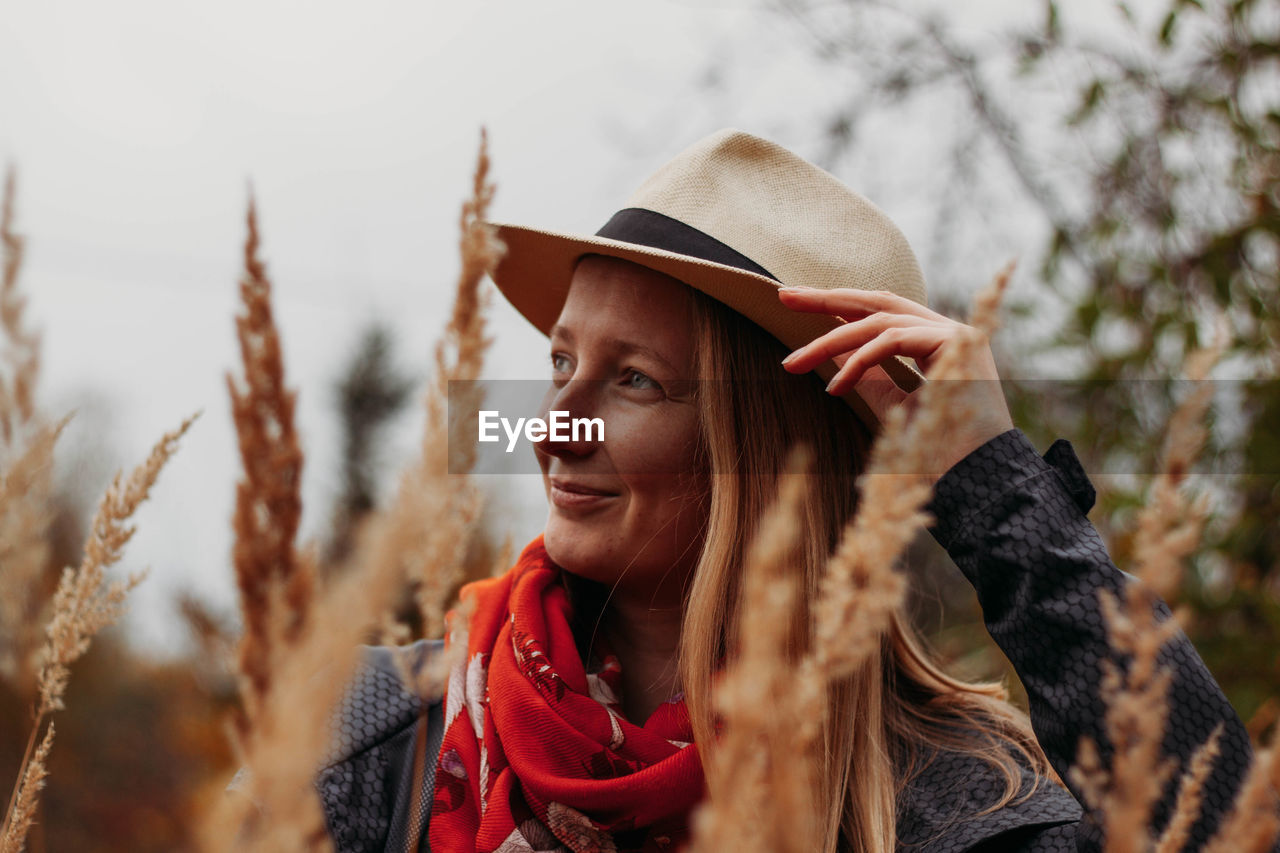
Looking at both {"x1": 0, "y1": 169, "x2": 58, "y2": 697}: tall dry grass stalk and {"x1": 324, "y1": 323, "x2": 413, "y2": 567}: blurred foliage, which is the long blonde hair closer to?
{"x1": 0, "y1": 169, "x2": 58, "y2": 697}: tall dry grass stalk

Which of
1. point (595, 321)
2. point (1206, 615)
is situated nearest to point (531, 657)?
point (595, 321)

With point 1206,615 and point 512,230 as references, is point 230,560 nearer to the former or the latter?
point 512,230

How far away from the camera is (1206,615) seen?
2.59m

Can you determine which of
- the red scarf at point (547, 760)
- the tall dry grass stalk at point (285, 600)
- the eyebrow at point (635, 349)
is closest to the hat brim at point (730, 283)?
the eyebrow at point (635, 349)

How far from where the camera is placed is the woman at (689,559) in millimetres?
1640

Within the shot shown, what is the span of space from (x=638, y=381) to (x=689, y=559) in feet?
1.26

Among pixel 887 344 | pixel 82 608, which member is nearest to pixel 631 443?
pixel 887 344

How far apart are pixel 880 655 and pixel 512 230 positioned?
1.21m

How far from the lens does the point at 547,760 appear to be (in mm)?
1708

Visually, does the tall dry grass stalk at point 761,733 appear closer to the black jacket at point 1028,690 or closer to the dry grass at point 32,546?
the dry grass at point 32,546

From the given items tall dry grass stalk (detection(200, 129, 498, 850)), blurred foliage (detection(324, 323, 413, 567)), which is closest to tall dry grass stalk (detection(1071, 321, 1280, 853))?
tall dry grass stalk (detection(200, 129, 498, 850))

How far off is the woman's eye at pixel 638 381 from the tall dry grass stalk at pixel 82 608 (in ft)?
3.56

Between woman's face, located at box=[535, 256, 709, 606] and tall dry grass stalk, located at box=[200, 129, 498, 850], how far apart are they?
1.20 meters

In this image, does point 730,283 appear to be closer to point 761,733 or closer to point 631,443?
point 631,443
